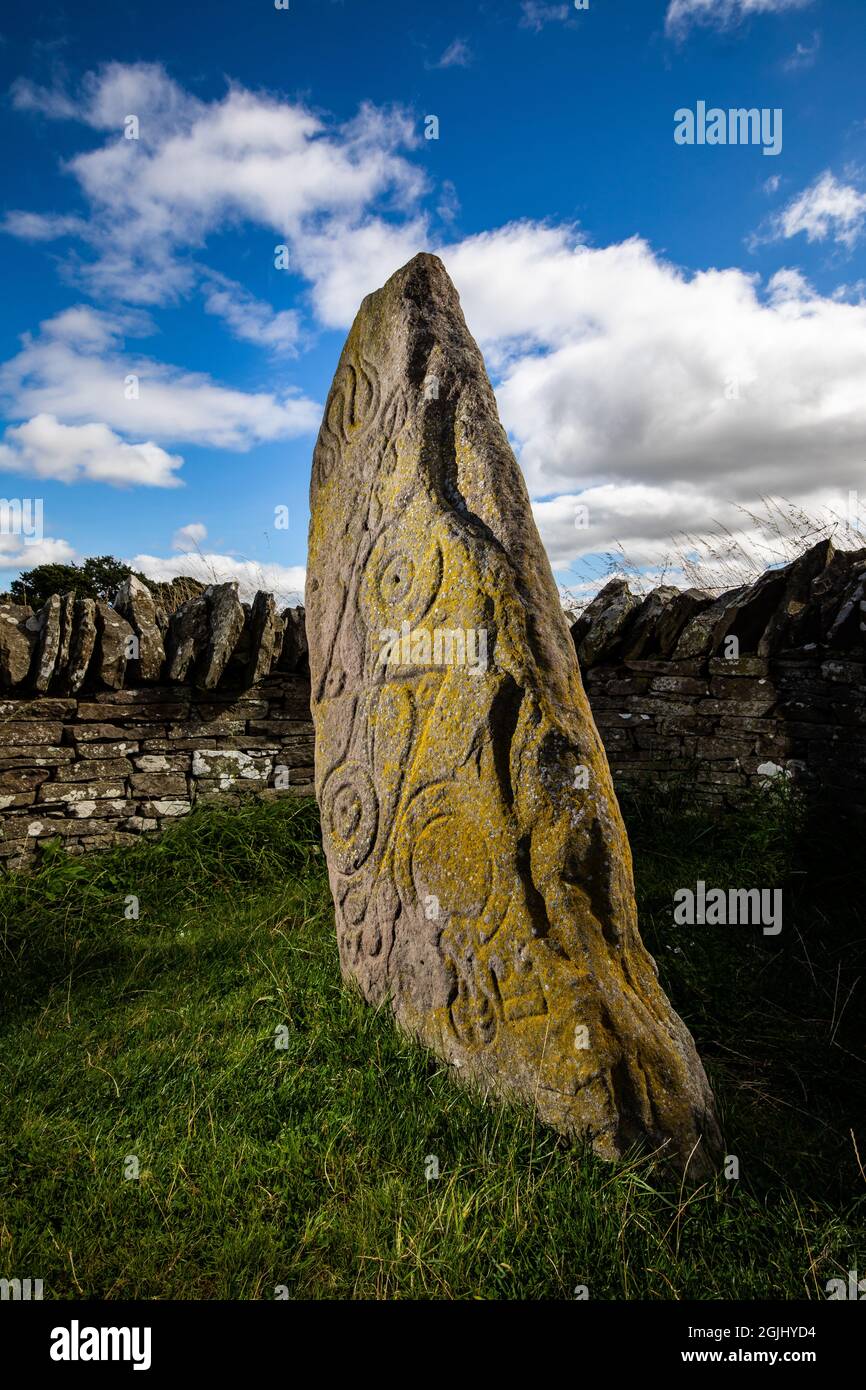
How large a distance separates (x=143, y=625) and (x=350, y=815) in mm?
2869

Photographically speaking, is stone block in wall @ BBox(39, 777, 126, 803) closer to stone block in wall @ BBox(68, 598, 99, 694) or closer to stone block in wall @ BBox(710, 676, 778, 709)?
Result: stone block in wall @ BBox(68, 598, 99, 694)

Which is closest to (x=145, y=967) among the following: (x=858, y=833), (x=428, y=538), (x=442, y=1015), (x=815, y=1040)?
(x=442, y=1015)

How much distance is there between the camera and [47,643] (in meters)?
4.99

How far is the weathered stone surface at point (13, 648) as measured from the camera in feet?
16.2

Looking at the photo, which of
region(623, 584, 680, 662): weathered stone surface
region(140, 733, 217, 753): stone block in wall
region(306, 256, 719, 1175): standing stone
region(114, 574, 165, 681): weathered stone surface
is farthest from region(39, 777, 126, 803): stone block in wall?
region(623, 584, 680, 662): weathered stone surface

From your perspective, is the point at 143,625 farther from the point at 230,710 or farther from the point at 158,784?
the point at 158,784

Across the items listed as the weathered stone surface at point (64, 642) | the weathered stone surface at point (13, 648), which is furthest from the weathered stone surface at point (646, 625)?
the weathered stone surface at point (13, 648)

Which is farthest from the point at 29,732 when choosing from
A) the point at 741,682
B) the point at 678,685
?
the point at 741,682

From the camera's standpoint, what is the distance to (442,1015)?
2.84 meters

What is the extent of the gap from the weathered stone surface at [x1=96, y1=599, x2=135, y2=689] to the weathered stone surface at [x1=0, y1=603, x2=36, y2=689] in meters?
0.40

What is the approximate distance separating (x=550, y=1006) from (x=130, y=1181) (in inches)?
55.5

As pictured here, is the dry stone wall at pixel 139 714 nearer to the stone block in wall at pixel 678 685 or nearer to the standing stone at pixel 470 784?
the standing stone at pixel 470 784

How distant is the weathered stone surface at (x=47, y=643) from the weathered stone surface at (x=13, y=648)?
52 mm

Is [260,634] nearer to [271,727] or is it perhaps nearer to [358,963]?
[271,727]
